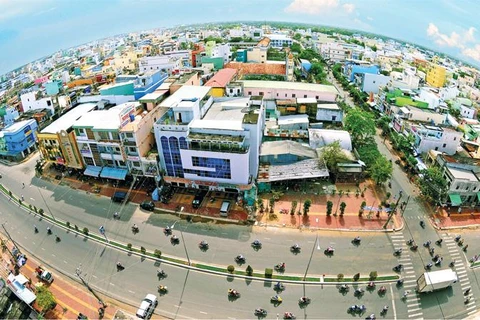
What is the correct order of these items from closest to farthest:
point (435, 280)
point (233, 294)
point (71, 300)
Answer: point (435, 280) < point (233, 294) < point (71, 300)

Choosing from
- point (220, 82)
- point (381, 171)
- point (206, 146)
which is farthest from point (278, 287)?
point (220, 82)

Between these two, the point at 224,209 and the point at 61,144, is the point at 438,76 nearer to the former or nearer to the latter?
the point at 224,209

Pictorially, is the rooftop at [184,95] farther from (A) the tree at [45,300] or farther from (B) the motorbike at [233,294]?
(A) the tree at [45,300]

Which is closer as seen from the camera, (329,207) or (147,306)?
(147,306)

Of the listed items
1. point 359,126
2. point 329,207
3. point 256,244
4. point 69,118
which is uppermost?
point 69,118

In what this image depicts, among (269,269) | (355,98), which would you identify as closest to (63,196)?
(269,269)

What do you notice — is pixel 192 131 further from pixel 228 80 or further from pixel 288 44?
pixel 288 44
